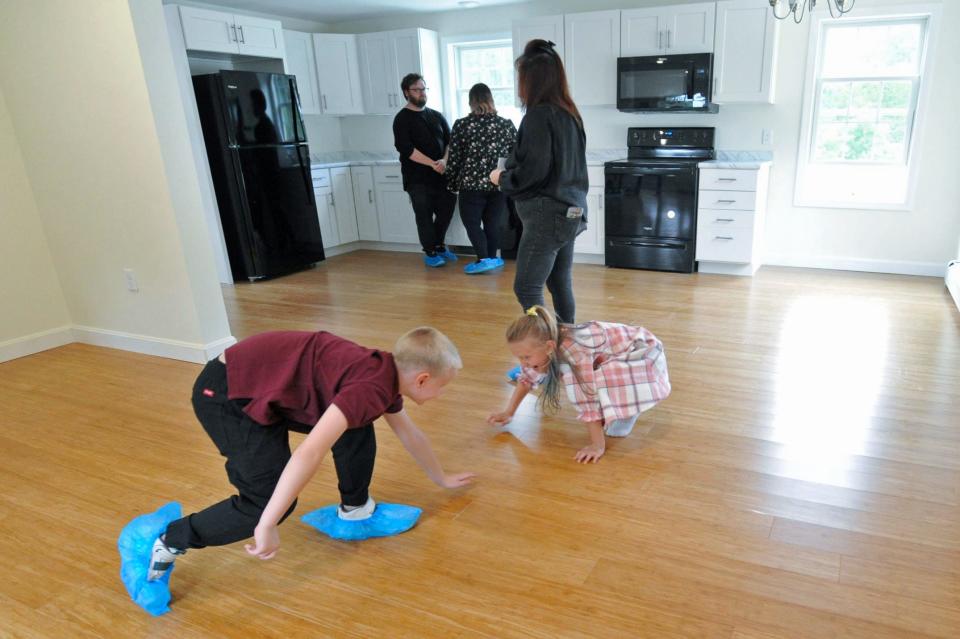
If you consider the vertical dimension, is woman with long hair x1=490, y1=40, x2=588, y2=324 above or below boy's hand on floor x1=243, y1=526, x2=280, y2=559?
above

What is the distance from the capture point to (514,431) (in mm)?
2449

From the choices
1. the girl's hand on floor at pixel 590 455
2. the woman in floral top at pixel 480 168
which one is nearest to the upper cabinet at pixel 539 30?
the woman in floral top at pixel 480 168

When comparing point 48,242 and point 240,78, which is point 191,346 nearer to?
point 48,242

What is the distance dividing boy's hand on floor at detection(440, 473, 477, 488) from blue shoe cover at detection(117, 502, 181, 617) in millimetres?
757

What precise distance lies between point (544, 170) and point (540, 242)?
11.1 inches

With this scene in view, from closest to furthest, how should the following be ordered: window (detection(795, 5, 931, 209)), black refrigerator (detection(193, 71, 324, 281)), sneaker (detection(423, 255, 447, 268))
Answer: window (detection(795, 5, 931, 209)) → black refrigerator (detection(193, 71, 324, 281)) → sneaker (detection(423, 255, 447, 268))

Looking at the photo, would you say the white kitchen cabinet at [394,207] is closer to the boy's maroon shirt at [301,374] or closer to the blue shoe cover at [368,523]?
the blue shoe cover at [368,523]

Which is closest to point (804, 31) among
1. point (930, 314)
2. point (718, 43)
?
point (718, 43)

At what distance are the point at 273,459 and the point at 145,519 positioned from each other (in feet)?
1.31

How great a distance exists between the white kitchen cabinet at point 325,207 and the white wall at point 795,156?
224 cm

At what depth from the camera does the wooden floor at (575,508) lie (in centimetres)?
154

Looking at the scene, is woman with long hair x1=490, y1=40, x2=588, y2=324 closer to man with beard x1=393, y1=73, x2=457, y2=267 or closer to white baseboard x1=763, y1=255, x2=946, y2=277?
man with beard x1=393, y1=73, x2=457, y2=267

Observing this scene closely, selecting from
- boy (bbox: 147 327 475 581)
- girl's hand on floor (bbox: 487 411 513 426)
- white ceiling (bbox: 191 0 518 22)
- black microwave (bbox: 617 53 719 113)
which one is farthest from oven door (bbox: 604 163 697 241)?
boy (bbox: 147 327 475 581)

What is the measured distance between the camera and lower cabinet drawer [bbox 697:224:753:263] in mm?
4512
